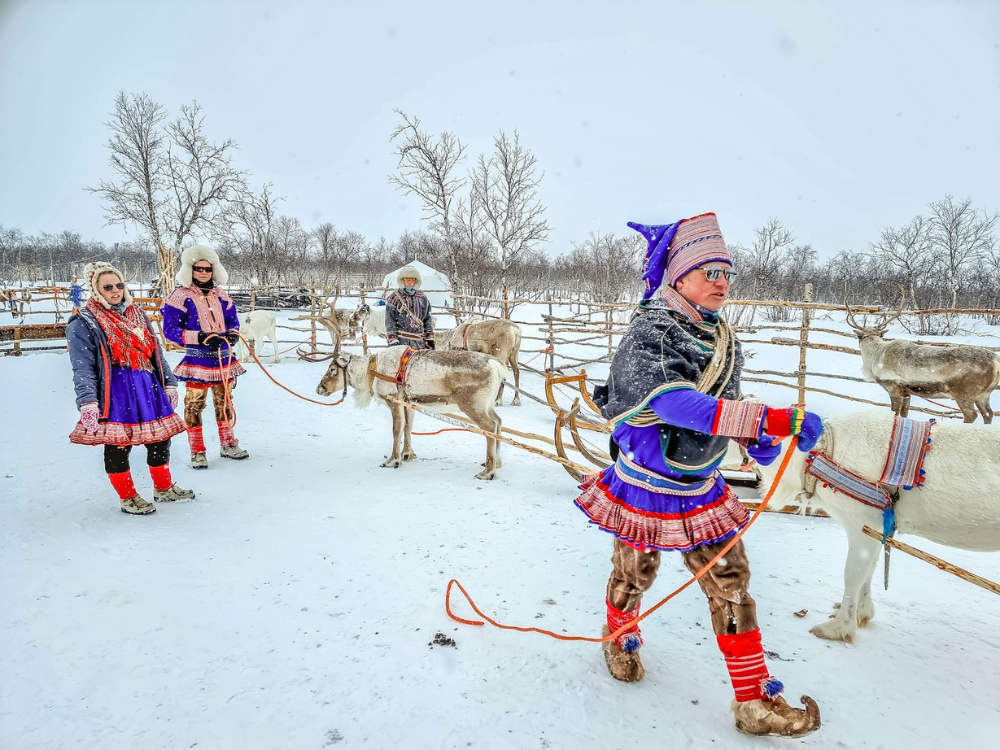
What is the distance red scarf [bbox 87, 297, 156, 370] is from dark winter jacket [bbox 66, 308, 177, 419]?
37 mm

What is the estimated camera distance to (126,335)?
3.43 metres

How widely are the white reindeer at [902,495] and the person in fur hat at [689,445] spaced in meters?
0.74

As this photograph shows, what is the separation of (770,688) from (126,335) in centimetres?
421

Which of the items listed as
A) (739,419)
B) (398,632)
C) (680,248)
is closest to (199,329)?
(398,632)

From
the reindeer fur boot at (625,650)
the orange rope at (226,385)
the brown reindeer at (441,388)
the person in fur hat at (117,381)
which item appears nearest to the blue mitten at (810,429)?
the reindeer fur boot at (625,650)

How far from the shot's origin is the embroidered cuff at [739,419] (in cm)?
149

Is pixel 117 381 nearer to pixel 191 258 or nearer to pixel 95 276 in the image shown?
pixel 95 276

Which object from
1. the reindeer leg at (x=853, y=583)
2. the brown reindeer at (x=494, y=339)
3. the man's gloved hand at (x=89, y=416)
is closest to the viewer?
the reindeer leg at (x=853, y=583)

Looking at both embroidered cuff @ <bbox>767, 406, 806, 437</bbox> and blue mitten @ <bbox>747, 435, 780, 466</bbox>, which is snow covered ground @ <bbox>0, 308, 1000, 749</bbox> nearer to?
blue mitten @ <bbox>747, 435, 780, 466</bbox>

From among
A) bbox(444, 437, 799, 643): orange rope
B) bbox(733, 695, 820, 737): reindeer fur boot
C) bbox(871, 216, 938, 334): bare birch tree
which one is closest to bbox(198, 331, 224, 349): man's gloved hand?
bbox(444, 437, 799, 643): orange rope

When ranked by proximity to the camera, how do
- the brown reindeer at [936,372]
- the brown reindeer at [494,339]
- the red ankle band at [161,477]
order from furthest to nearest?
the brown reindeer at [494,339], the brown reindeer at [936,372], the red ankle band at [161,477]

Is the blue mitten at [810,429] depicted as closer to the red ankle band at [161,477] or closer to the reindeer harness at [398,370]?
the reindeer harness at [398,370]

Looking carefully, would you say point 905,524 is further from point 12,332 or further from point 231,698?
point 12,332

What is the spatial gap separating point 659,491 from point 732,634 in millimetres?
543
